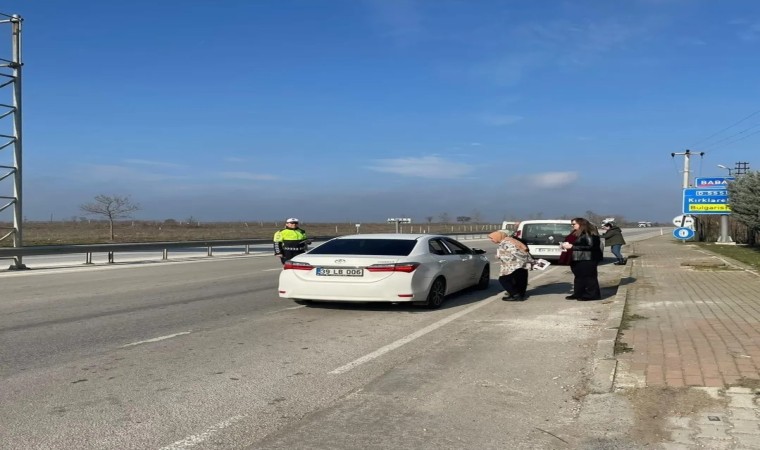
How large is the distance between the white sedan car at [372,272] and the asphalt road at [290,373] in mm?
348

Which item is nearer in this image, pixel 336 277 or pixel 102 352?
pixel 102 352

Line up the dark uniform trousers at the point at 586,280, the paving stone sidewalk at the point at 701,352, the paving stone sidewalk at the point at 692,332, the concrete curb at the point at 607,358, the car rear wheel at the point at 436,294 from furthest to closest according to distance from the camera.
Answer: the dark uniform trousers at the point at 586,280 < the car rear wheel at the point at 436,294 < the paving stone sidewalk at the point at 692,332 < the concrete curb at the point at 607,358 < the paving stone sidewalk at the point at 701,352

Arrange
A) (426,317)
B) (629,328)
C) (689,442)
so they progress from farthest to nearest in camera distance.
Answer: (426,317)
(629,328)
(689,442)

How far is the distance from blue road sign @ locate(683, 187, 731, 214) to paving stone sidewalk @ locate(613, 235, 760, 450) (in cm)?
2238

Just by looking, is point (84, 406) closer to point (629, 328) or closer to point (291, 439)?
point (291, 439)

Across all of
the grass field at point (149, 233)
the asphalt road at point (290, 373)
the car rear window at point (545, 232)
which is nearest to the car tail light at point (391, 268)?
the asphalt road at point (290, 373)

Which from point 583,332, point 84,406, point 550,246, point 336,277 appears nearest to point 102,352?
point 84,406

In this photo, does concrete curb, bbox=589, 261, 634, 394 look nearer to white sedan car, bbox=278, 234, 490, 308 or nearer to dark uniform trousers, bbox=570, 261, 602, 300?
dark uniform trousers, bbox=570, 261, 602, 300

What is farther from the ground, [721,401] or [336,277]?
[336,277]

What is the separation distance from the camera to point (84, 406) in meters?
5.11

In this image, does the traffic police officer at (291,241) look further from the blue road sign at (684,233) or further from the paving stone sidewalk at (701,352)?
the blue road sign at (684,233)

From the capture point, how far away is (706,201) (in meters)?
33.2

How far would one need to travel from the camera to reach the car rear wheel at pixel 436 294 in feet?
33.9

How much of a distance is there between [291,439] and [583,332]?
5.17 m
